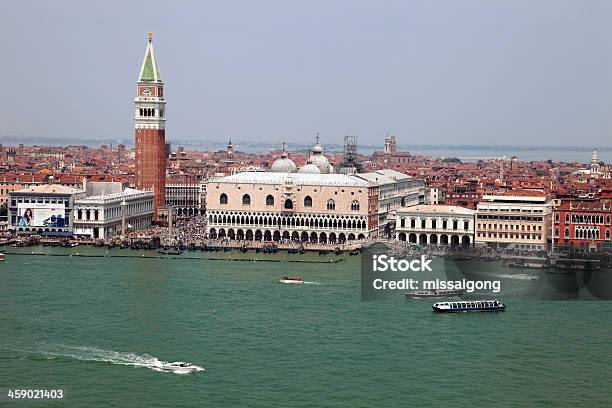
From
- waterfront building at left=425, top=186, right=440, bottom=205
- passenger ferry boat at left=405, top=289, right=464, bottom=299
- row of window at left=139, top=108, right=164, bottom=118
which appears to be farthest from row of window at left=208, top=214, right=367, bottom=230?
passenger ferry boat at left=405, top=289, right=464, bottom=299

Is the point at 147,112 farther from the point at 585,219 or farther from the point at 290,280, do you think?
the point at 290,280

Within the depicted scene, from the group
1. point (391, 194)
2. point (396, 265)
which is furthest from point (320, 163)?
point (396, 265)

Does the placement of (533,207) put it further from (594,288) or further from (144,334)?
(144,334)

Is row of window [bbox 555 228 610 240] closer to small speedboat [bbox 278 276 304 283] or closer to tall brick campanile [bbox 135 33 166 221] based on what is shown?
small speedboat [bbox 278 276 304 283]

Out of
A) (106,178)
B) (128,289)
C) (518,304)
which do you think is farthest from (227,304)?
(106,178)

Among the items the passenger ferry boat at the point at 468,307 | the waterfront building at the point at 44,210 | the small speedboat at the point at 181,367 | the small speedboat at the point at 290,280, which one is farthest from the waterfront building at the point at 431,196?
the small speedboat at the point at 181,367
